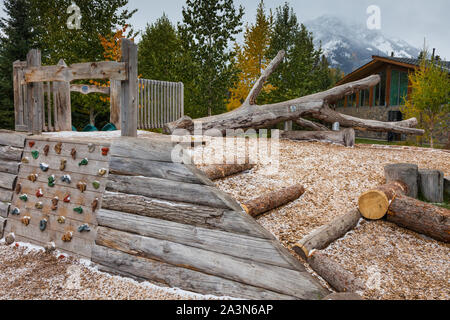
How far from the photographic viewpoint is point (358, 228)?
3992 mm

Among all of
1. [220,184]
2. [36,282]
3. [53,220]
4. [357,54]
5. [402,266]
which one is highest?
[357,54]

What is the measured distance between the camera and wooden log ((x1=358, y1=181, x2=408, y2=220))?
161 inches

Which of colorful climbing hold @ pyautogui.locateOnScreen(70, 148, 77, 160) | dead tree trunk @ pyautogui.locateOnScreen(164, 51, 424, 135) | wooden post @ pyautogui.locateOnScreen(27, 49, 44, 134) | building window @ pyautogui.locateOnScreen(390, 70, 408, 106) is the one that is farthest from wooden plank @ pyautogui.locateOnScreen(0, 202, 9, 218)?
building window @ pyautogui.locateOnScreen(390, 70, 408, 106)

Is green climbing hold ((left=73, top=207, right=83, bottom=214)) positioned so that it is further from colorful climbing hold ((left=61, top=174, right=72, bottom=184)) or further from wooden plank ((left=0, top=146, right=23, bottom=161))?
wooden plank ((left=0, top=146, right=23, bottom=161))

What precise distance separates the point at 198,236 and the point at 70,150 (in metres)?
2.29

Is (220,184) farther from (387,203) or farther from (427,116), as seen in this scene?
(427,116)

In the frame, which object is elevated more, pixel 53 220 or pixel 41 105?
pixel 41 105

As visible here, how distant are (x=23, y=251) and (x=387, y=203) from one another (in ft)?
16.0

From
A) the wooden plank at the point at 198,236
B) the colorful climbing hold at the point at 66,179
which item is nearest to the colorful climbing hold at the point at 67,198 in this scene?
the colorful climbing hold at the point at 66,179

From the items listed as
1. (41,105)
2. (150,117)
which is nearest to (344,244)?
(41,105)

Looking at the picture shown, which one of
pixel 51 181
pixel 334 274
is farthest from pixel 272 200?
pixel 51 181

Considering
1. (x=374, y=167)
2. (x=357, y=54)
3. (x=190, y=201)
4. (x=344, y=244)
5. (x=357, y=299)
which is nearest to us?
(x=357, y=299)

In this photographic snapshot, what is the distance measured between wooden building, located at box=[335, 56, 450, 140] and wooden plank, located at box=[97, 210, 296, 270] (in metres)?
16.9

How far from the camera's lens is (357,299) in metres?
2.22
